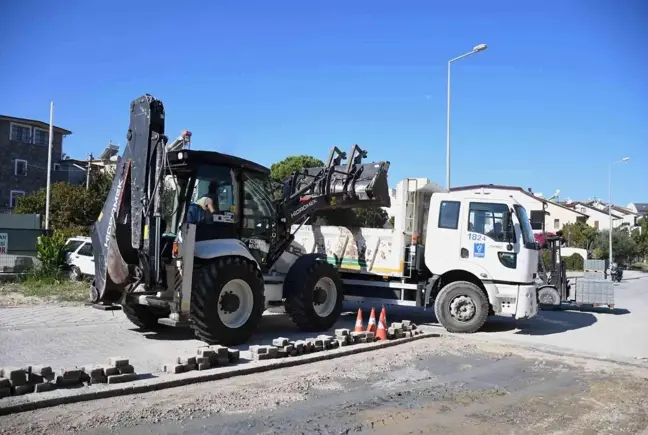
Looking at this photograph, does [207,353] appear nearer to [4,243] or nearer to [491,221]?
[491,221]

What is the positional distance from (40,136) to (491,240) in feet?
128

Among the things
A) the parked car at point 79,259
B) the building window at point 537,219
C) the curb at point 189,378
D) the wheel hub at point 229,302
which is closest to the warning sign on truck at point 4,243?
the parked car at point 79,259

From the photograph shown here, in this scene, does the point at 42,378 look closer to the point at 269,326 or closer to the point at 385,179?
the point at 269,326

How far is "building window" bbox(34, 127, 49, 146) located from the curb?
39.4m

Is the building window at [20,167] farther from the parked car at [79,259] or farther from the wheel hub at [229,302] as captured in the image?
the wheel hub at [229,302]

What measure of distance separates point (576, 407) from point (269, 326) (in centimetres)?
646

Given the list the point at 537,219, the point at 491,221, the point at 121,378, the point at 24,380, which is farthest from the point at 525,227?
the point at 24,380

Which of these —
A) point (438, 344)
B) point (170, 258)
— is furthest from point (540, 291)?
point (170, 258)

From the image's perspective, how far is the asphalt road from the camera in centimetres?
539

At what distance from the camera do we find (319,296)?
36.9 feet

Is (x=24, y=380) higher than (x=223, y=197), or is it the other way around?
(x=223, y=197)

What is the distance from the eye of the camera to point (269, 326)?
11.7 metres

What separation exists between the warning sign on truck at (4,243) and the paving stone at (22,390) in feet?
46.1

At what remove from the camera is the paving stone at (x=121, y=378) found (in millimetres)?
6371
